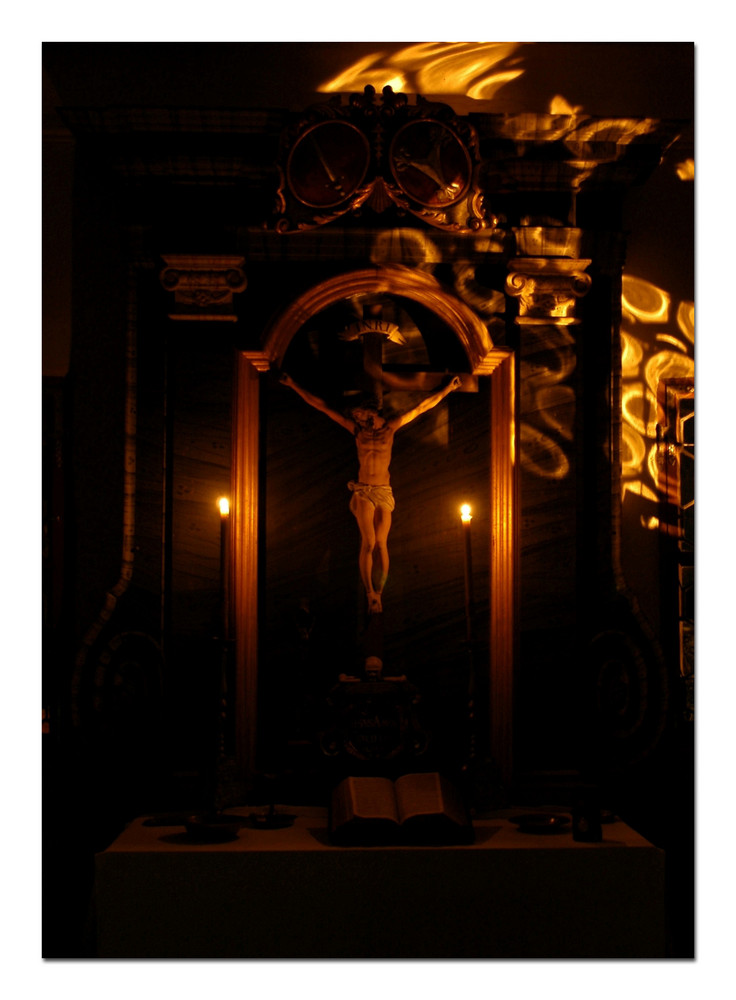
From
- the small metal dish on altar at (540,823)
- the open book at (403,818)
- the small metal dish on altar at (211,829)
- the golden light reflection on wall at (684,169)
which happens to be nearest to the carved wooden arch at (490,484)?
the small metal dish on altar at (540,823)

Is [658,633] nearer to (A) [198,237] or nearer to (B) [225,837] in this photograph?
(B) [225,837]

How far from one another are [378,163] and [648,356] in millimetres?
1233

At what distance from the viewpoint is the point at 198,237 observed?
12.5 ft

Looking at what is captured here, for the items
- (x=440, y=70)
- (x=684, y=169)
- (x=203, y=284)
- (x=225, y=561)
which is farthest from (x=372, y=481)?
(x=684, y=169)

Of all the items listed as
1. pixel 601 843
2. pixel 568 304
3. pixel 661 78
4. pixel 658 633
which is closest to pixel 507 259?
pixel 568 304

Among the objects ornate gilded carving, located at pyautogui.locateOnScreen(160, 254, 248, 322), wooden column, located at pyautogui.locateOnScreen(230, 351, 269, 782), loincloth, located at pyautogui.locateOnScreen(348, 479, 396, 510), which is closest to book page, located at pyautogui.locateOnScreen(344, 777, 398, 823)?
wooden column, located at pyautogui.locateOnScreen(230, 351, 269, 782)

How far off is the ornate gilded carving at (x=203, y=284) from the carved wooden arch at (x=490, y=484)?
6.9 inches

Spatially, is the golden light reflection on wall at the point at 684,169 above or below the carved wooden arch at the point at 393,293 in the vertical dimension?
above

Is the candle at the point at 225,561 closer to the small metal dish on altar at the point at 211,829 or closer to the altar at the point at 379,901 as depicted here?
the small metal dish on altar at the point at 211,829

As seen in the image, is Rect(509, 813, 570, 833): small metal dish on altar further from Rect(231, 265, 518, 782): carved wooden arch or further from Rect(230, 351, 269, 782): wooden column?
Rect(230, 351, 269, 782): wooden column

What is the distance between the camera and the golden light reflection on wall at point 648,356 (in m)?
4.08

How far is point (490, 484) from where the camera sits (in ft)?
12.7

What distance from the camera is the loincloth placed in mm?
3717

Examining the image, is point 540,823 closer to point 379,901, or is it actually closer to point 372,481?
point 379,901
